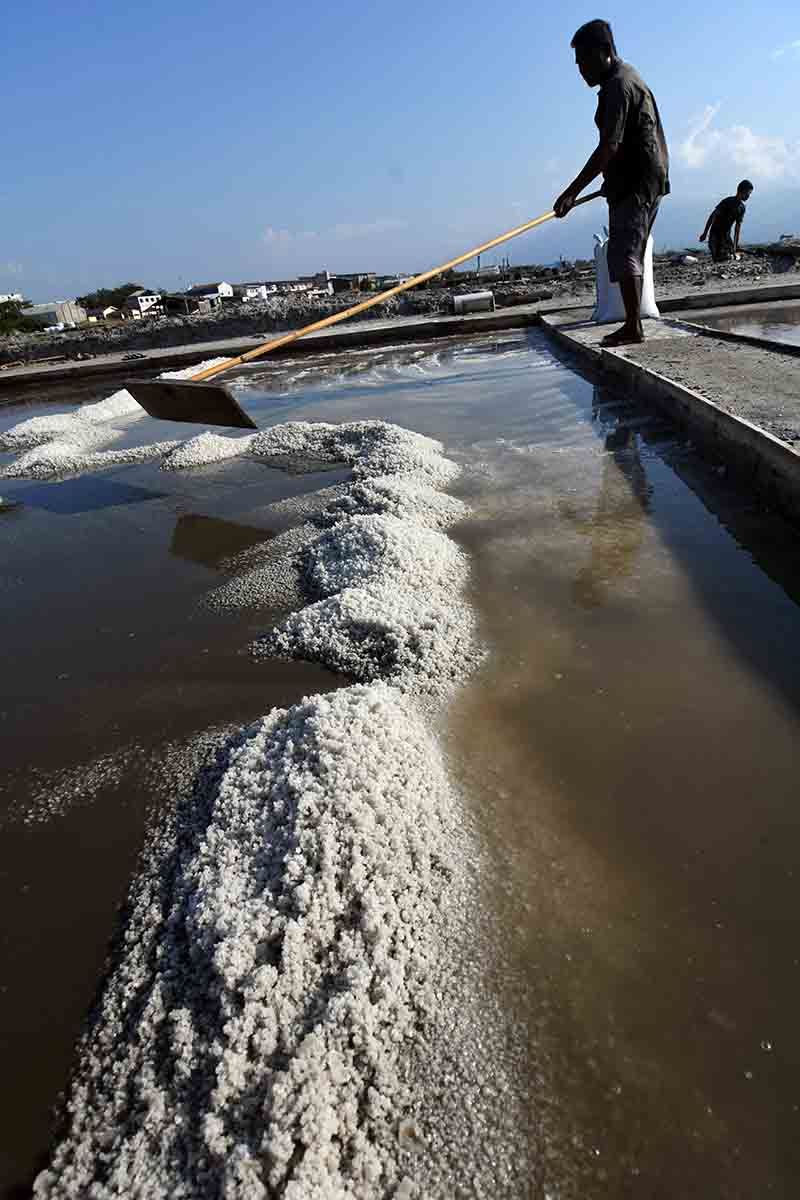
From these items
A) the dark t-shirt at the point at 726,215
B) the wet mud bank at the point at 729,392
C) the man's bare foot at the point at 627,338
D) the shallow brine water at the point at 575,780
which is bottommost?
the shallow brine water at the point at 575,780

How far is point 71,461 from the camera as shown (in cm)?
428

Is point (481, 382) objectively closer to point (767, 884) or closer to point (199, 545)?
point (199, 545)

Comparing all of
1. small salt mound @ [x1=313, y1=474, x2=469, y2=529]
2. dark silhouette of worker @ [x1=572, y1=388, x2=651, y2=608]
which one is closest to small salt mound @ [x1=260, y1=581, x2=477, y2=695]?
dark silhouette of worker @ [x1=572, y1=388, x2=651, y2=608]

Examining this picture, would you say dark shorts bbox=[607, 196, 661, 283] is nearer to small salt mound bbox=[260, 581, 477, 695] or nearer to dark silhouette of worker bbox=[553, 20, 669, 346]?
dark silhouette of worker bbox=[553, 20, 669, 346]

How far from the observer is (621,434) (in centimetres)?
329

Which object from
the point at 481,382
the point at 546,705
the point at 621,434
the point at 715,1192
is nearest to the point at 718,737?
the point at 546,705

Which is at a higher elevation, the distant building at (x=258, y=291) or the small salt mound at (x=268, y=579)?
the distant building at (x=258, y=291)

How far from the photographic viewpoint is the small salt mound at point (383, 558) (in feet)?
6.40

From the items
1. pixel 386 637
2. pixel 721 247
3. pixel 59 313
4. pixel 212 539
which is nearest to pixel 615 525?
pixel 386 637

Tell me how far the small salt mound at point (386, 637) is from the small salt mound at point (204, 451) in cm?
232

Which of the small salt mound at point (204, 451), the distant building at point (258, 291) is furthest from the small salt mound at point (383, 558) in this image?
the distant building at point (258, 291)

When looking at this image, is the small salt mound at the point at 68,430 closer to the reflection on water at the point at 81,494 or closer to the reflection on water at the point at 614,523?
the reflection on water at the point at 81,494

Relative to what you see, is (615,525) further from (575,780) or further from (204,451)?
(204,451)

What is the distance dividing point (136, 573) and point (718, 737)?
6.54 feet
